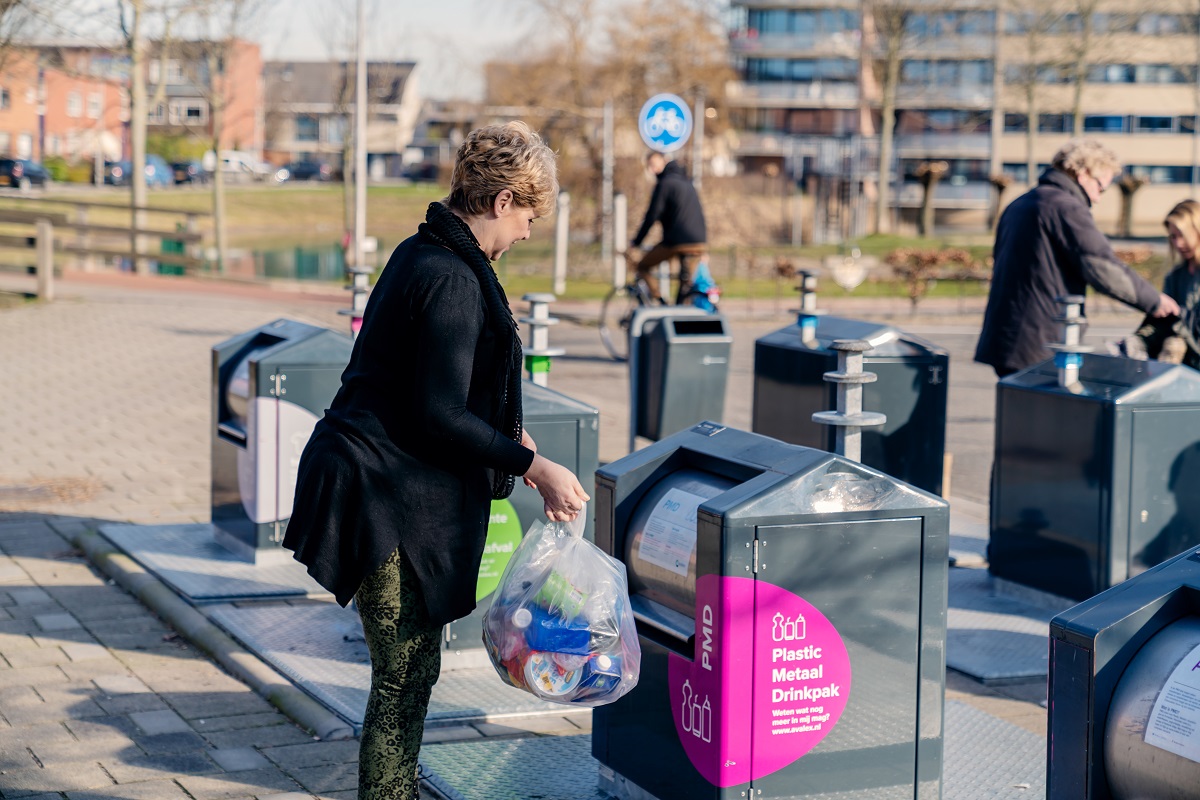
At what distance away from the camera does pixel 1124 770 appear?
2803mm

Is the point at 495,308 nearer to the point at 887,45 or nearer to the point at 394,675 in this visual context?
the point at 394,675

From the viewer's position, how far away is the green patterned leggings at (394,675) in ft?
10.9

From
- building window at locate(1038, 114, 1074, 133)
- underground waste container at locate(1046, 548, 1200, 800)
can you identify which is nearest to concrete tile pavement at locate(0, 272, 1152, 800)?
underground waste container at locate(1046, 548, 1200, 800)

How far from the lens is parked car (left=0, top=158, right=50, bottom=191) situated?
54.9 m

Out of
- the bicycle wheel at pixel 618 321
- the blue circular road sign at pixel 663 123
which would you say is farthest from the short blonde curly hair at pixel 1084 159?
the blue circular road sign at pixel 663 123

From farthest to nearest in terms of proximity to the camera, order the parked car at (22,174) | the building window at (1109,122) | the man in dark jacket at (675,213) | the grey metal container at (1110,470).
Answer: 1. the building window at (1109,122)
2. the parked car at (22,174)
3. the man in dark jacket at (675,213)
4. the grey metal container at (1110,470)

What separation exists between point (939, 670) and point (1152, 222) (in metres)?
66.7

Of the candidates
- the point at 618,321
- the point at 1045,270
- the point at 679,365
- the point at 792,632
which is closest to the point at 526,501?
the point at 792,632

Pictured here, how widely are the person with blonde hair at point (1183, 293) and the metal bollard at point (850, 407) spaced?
10.4 feet

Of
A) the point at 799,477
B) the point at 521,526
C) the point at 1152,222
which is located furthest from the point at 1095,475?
the point at 1152,222

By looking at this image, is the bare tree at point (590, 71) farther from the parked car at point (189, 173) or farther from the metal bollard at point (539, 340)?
the parked car at point (189, 173)

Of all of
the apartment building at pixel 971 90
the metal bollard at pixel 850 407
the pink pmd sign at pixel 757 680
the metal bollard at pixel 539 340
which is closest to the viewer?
Answer: the pink pmd sign at pixel 757 680

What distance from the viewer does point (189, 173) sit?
2793 inches

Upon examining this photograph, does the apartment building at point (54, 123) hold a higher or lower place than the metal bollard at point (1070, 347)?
higher
